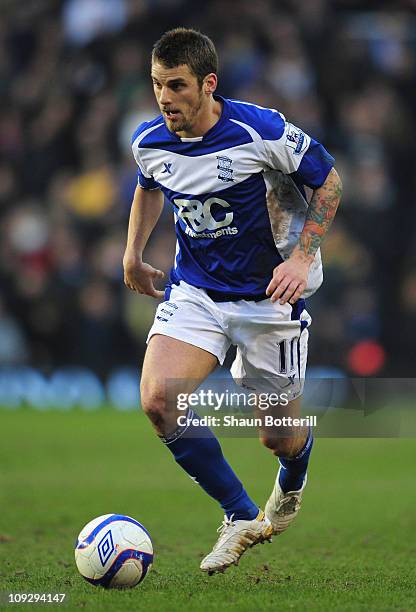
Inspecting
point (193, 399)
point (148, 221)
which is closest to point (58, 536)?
point (193, 399)

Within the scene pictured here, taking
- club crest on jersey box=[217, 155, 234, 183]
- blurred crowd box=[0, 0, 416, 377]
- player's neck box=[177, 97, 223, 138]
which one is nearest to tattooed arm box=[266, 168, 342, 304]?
club crest on jersey box=[217, 155, 234, 183]

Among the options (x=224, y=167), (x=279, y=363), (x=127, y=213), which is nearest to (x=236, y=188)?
(x=224, y=167)

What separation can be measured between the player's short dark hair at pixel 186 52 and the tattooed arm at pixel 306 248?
0.79 m

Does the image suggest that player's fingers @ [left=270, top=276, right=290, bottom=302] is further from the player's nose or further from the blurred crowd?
the blurred crowd

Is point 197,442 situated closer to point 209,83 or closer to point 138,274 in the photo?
point 138,274

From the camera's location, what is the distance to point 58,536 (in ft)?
22.3

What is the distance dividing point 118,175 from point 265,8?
3.23 metres

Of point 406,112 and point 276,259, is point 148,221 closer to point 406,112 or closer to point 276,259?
point 276,259

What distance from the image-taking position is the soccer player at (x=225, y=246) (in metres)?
5.52

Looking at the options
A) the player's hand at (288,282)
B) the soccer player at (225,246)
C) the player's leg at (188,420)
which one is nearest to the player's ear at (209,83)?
the soccer player at (225,246)

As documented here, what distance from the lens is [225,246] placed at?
230 inches

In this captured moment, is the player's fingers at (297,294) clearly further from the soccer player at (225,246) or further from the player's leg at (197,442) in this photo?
the player's leg at (197,442)

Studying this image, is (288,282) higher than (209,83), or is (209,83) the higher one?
(209,83)

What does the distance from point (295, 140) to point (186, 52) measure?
0.66 meters
